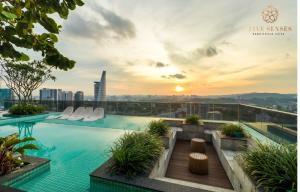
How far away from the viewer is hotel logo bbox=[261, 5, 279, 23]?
16.8 ft

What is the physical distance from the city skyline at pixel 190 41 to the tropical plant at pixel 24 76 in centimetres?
476

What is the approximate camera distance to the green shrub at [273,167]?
212cm

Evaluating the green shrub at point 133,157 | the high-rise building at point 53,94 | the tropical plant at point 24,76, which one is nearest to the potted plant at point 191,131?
the green shrub at point 133,157

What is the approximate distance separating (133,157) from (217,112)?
8.40 m

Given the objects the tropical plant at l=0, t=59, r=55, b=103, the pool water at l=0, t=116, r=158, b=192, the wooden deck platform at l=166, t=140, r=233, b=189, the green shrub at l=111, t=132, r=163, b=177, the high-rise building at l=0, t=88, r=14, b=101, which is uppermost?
the tropical plant at l=0, t=59, r=55, b=103

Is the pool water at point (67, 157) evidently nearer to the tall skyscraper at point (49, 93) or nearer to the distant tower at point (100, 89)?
the tall skyscraper at point (49, 93)

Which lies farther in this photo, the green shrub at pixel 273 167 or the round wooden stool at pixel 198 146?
the round wooden stool at pixel 198 146

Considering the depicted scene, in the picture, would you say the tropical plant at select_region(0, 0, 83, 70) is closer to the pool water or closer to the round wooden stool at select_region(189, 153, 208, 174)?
the pool water

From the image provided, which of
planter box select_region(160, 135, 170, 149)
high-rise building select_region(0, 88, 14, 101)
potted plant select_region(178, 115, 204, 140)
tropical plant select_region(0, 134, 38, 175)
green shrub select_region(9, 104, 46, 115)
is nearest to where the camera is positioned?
tropical plant select_region(0, 134, 38, 175)

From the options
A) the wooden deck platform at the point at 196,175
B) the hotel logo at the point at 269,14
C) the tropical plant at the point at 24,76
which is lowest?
the wooden deck platform at the point at 196,175

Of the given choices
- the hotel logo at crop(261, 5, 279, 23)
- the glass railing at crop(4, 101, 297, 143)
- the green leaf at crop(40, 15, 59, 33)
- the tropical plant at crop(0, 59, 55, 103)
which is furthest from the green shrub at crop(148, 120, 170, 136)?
the tropical plant at crop(0, 59, 55, 103)

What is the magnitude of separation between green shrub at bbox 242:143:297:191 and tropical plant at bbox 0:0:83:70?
9.42ft

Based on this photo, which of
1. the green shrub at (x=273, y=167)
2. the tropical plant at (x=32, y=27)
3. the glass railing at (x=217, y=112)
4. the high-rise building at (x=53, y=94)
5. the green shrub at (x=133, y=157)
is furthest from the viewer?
the high-rise building at (x=53, y=94)

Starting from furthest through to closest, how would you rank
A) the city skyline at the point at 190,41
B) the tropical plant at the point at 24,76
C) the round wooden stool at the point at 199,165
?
the tropical plant at the point at 24,76
the city skyline at the point at 190,41
the round wooden stool at the point at 199,165
